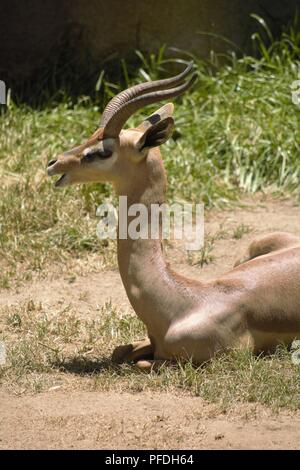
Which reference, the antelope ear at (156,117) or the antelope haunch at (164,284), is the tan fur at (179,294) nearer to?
the antelope haunch at (164,284)

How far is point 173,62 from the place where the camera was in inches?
→ 453

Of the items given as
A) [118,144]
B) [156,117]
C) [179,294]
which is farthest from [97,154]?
[179,294]

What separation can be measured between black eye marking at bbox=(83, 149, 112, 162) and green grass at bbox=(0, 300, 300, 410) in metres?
1.18

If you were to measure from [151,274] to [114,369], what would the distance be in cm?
58

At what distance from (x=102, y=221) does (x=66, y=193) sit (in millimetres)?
458

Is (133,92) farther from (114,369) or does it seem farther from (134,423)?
(134,423)

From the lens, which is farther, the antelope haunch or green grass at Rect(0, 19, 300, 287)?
green grass at Rect(0, 19, 300, 287)

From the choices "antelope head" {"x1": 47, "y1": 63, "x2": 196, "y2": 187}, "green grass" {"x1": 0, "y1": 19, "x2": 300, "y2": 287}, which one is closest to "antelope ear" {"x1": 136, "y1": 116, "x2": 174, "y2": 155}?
"antelope head" {"x1": 47, "y1": 63, "x2": 196, "y2": 187}

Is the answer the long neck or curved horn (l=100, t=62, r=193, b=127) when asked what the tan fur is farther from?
curved horn (l=100, t=62, r=193, b=127)

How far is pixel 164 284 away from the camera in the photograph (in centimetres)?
629

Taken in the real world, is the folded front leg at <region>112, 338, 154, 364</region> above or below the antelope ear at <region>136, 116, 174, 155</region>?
below

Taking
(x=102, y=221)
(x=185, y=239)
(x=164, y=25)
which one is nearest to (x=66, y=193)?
(x=102, y=221)

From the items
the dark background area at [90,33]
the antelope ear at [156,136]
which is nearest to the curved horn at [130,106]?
the antelope ear at [156,136]

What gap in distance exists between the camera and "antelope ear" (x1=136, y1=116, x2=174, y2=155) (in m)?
6.27
